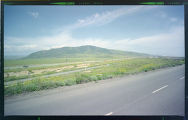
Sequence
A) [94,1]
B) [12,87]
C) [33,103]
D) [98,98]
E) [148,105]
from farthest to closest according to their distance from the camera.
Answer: [12,87]
[98,98]
[33,103]
[148,105]
[94,1]

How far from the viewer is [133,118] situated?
2.78 metres

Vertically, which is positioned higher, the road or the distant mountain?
the distant mountain

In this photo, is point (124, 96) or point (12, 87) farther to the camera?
point (12, 87)

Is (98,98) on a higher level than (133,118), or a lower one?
higher

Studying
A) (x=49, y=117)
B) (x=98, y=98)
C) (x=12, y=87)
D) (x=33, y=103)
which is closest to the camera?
(x=49, y=117)

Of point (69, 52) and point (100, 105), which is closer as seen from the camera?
point (100, 105)

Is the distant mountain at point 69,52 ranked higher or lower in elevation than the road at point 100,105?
higher

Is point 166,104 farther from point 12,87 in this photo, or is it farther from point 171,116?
point 12,87

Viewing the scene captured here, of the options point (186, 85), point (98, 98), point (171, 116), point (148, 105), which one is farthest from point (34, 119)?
point (186, 85)

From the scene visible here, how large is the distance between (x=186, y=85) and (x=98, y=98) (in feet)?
8.36

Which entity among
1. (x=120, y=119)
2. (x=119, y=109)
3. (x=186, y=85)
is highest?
(x=186, y=85)

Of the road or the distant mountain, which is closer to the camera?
the road

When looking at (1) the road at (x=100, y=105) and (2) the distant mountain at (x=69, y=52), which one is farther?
(2) the distant mountain at (x=69, y=52)

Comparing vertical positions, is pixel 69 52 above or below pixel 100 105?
above
